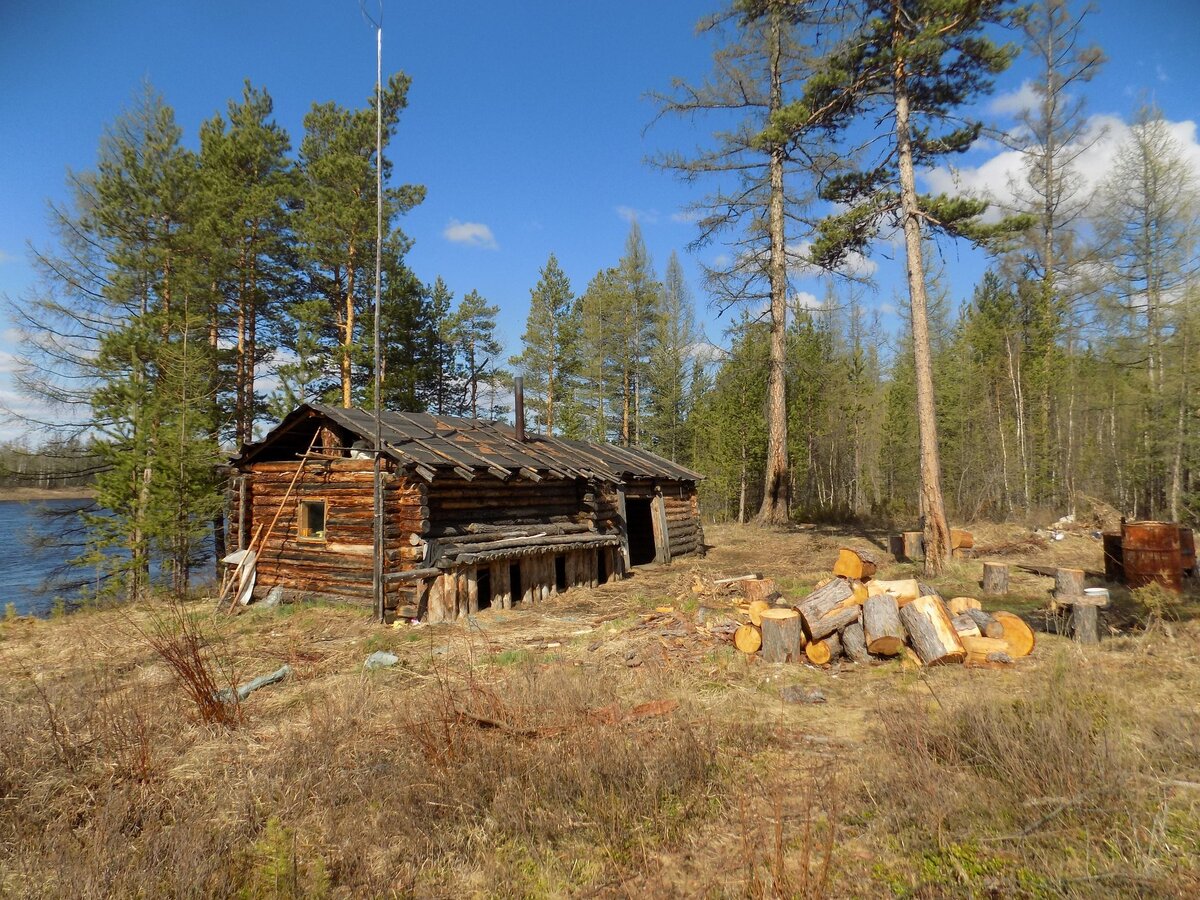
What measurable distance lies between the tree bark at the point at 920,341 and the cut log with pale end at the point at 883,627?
19.2 ft

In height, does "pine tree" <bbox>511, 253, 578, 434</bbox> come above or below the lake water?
above

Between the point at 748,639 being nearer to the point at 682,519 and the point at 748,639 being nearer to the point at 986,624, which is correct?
the point at 986,624

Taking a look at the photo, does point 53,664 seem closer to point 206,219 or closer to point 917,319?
point 206,219

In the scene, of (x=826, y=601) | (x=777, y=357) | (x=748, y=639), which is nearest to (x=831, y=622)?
(x=826, y=601)

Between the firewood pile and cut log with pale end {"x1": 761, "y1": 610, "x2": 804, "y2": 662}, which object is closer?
the firewood pile

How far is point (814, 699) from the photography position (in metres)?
6.09

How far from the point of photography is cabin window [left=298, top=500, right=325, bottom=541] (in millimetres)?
12414

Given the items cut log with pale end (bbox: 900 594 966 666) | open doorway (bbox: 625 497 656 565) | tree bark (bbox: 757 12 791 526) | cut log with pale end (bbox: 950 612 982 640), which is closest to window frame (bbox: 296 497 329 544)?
open doorway (bbox: 625 497 656 565)

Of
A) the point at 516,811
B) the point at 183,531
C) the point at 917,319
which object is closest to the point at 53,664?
the point at 183,531

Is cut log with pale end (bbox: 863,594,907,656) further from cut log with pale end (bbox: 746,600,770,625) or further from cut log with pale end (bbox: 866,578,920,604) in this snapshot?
cut log with pale end (bbox: 746,600,770,625)

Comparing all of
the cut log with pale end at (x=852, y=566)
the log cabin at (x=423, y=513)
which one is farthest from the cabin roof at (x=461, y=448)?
the cut log with pale end at (x=852, y=566)

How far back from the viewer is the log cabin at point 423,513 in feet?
35.9

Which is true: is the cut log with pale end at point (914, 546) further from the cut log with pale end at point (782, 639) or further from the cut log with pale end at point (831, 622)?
the cut log with pale end at point (782, 639)

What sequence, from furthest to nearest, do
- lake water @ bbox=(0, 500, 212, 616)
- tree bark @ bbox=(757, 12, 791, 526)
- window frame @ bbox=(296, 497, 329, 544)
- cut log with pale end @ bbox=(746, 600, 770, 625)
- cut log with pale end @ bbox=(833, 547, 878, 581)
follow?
tree bark @ bbox=(757, 12, 791, 526)
lake water @ bbox=(0, 500, 212, 616)
window frame @ bbox=(296, 497, 329, 544)
cut log with pale end @ bbox=(833, 547, 878, 581)
cut log with pale end @ bbox=(746, 600, 770, 625)
